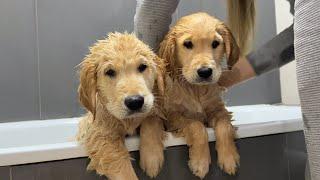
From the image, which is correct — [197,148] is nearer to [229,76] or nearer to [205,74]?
[205,74]

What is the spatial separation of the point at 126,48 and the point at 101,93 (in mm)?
107

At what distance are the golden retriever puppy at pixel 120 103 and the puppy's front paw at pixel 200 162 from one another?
8 centimetres

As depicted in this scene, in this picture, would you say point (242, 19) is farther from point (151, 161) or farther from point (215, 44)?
point (151, 161)

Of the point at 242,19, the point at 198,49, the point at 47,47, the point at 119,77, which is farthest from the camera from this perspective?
the point at 47,47

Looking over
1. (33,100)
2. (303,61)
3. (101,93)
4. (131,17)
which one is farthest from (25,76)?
(303,61)

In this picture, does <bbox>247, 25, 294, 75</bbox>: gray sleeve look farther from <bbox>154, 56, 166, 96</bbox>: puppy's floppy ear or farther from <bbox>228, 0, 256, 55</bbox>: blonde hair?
<bbox>154, 56, 166, 96</bbox>: puppy's floppy ear

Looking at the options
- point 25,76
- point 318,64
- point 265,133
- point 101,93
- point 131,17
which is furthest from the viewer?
point 131,17

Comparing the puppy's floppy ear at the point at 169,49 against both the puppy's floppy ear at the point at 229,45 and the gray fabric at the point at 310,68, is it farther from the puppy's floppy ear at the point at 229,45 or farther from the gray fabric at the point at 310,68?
the gray fabric at the point at 310,68

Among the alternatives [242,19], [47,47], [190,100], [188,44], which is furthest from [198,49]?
[47,47]

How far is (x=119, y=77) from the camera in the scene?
2.47 feet

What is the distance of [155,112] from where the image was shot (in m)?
0.84

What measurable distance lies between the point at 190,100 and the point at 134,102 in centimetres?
25

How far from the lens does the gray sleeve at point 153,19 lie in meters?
0.89

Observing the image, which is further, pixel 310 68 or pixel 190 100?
pixel 190 100
